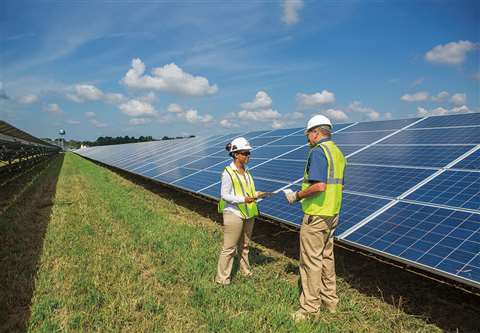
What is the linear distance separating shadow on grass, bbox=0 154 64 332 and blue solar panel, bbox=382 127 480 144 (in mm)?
7982

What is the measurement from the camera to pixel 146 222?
27.9 feet

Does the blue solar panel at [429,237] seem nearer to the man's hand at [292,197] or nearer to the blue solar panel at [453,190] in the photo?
the blue solar panel at [453,190]

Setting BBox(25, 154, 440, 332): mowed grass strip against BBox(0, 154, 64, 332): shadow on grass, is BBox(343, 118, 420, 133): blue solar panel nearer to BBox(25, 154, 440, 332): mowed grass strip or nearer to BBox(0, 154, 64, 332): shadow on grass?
BBox(25, 154, 440, 332): mowed grass strip

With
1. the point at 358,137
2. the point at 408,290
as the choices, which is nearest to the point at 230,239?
the point at 408,290

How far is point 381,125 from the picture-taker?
33.8ft

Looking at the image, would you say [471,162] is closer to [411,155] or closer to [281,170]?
[411,155]

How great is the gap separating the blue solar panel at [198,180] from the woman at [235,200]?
4.26 metres

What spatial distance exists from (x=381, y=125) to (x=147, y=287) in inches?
330

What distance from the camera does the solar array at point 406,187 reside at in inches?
163

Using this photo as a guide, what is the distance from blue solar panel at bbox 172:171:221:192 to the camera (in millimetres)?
9398

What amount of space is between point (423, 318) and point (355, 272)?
1.50 m

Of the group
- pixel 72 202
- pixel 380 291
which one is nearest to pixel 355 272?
pixel 380 291

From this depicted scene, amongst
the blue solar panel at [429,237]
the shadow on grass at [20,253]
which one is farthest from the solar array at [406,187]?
the shadow on grass at [20,253]

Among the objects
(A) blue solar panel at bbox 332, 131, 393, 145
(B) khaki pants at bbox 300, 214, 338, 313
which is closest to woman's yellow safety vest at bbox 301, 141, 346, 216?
(B) khaki pants at bbox 300, 214, 338, 313
